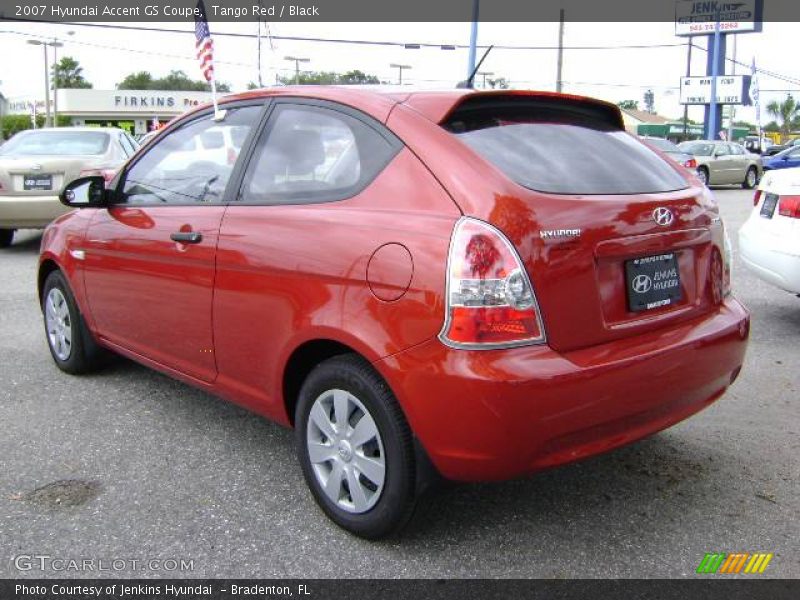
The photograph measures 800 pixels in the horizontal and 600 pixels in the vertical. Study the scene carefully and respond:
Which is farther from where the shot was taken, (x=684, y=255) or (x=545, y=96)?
(x=545, y=96)

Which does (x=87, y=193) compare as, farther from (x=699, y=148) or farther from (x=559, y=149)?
(x=699, y=148)

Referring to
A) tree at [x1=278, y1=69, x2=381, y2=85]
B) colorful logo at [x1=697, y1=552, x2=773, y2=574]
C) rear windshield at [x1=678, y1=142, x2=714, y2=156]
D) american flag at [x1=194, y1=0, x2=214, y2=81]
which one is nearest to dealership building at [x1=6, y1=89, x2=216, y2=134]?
tree at [x1=278, y1=69, x2=381, y2=85]

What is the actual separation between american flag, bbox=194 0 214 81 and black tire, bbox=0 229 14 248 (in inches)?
252

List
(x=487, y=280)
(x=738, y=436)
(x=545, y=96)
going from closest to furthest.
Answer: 1. (x=487, y=280)
2. (x=545, y=96)
3. (x=738, y=436)

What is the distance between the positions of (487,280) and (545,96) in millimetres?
1111

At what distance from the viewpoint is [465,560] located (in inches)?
109

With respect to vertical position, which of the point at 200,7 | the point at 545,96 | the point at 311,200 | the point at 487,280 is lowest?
the point at 487,280

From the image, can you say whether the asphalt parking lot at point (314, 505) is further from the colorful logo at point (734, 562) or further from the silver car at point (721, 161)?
the silver car at point (721, 161)

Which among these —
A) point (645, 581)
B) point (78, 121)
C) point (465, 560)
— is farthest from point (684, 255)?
point (78, 121)

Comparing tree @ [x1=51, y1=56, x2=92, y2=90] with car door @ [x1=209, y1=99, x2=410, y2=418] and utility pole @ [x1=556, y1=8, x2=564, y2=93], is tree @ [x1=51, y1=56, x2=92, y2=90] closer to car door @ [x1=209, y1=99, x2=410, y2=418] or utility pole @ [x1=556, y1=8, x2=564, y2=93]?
utility pole @ [x1=556, y1=8, x2=564, y2=93]

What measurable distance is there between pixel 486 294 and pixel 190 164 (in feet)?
6.45

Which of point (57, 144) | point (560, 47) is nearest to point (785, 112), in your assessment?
point (560, 47)

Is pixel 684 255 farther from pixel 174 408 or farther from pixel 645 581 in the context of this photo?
pixel 174 408

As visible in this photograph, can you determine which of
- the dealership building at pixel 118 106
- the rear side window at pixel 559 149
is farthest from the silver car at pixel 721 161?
the dealership building at pixel 118 106
